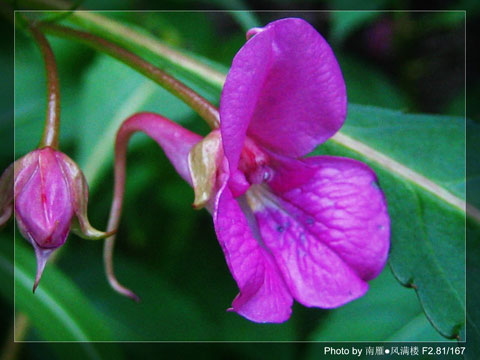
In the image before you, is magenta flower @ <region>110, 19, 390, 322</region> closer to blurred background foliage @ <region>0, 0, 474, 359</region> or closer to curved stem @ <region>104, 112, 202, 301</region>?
curved stem @ <region>104, 112, 202, 301</region>

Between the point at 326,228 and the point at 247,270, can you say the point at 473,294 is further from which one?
the point at 247,270

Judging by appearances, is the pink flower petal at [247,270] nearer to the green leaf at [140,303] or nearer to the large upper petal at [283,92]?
the large upper petal at [283,92]

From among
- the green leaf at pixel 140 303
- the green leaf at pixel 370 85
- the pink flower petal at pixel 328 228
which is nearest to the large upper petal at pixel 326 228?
the pink flower petal at pixel 328 228

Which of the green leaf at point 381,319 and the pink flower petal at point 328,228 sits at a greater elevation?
the pink flower petal at point 328,228

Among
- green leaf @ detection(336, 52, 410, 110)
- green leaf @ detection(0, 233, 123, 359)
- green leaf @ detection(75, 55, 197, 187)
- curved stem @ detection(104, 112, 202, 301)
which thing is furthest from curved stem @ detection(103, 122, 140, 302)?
green leaf @ detection(336, 52, 410, 110)

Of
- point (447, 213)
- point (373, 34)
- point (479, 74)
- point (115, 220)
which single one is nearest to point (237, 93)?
point (115, 220)
